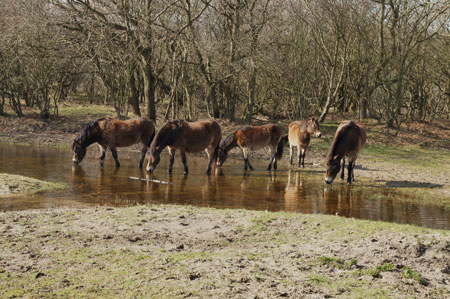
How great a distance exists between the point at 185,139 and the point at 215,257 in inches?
371

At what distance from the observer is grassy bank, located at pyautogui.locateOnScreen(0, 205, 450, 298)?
4801mm

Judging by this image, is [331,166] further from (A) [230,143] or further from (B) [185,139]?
(B) [185,139]

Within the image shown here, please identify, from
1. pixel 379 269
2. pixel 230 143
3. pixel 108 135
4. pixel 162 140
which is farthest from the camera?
pixel 230 143

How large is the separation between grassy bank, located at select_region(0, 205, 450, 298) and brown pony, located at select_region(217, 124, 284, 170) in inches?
347

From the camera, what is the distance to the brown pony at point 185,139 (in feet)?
46.8

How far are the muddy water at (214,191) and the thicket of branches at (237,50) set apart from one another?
28.5 feet

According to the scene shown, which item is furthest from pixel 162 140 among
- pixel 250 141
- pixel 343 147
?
pixel 343 147

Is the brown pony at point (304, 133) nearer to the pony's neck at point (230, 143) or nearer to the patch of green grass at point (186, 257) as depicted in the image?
the pony's neck at point (230, 143)

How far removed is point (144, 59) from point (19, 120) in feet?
24.8

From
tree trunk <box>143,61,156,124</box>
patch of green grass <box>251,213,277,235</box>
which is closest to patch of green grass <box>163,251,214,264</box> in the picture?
patch of green grass <box>251,213,277,235</box>

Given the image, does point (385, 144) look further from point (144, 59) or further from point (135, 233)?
point (135, 233)

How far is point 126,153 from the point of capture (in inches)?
778

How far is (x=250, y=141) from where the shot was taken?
16.6m

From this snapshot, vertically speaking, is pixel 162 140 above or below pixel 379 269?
above
